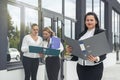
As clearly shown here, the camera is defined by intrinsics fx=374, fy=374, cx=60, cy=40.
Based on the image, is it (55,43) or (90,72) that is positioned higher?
(55,43)

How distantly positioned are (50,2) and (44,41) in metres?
2.72

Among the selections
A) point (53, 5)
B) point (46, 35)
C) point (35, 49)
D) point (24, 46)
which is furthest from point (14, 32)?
point (53, 5)

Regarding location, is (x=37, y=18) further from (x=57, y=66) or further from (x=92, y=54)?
(x=92, y=54)

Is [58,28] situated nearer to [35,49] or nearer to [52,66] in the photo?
[52,66]

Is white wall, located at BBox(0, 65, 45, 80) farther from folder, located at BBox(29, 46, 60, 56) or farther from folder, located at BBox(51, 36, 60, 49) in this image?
folder, located at BBox(51, 36, 60, 49)

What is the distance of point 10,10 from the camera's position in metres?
7.83

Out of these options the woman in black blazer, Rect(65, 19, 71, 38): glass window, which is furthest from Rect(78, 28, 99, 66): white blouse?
Rect(65, 19, 71, 38): glass window

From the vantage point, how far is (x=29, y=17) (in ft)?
29.5

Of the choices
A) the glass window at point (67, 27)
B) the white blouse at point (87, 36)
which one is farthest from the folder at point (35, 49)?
Answer: the glass window at point (67, 27)

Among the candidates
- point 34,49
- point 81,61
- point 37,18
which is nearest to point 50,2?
point 37,18

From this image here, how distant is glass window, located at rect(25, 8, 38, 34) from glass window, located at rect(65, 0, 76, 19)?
3354 millimetres

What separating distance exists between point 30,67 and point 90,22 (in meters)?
3.44

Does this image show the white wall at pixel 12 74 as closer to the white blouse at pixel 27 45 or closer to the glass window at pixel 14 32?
the glass window at pixel 14 32

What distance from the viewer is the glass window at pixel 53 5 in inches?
401
